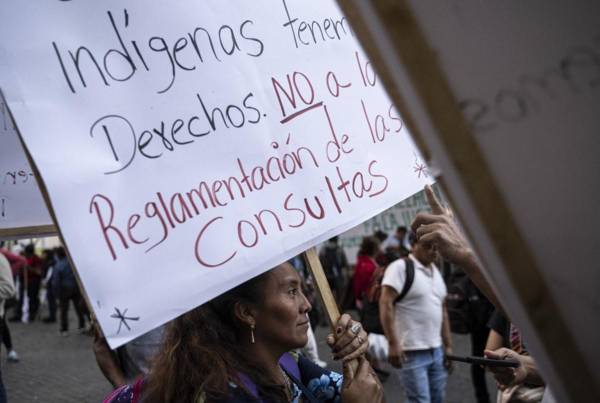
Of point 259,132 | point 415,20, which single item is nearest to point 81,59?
point 259,132

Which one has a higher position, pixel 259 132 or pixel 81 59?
pixel 81 59

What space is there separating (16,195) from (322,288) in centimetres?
129

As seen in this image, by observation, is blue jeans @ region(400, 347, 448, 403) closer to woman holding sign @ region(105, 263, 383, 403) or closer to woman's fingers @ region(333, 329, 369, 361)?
woman holding sign @ region(105, 263, 383, 403)

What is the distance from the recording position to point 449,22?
83 centimetres

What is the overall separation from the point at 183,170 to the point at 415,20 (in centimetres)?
105

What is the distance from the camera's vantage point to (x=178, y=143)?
5.80 ft

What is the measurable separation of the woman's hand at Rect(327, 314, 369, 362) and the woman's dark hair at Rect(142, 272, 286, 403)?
8.0 inches

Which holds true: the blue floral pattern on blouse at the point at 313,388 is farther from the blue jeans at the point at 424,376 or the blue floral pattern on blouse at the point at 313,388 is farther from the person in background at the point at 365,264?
the person in background at the point at 365,264

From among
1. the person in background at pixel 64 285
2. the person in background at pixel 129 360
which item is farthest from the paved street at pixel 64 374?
the person in background at pixel 129 360

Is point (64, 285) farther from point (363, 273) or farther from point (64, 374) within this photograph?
point (363, 273)

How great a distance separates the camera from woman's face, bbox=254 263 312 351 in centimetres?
200

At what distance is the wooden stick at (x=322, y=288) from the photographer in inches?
77.7

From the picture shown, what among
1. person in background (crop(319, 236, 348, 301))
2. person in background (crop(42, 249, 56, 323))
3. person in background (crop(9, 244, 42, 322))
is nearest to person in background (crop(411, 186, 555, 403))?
person in background (crop(319, 236, 348, 301))

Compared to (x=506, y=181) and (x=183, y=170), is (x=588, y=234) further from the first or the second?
(x=183, y=170)
